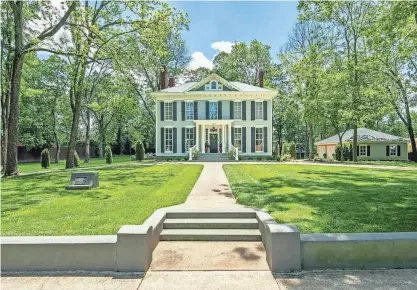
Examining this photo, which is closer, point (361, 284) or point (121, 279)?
point (361, 284)

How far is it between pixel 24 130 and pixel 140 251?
113 feet

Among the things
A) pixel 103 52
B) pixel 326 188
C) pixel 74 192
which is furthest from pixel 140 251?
pixel 103 52

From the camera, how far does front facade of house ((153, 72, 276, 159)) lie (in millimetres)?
28328

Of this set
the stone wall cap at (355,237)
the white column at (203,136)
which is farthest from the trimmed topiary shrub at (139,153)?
the stone wall cap at (355,237)

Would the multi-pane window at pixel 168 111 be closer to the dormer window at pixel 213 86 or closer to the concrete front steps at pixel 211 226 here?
the dormer window at pixel 213 86

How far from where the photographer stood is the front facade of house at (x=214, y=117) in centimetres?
2833

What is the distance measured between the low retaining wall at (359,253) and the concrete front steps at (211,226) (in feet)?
4.12

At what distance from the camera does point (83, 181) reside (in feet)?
33.1

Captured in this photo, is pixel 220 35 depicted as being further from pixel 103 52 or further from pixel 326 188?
pixel 326 188

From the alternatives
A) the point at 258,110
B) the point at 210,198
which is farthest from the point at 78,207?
the point at 258,110

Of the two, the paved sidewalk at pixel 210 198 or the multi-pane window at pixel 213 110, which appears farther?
the multi-pane window at pixel 213 110

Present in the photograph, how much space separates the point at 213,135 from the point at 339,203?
2225 cm

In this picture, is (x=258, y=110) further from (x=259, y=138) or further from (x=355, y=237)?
(x=355, y=237)

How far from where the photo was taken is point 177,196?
813 centimetres
